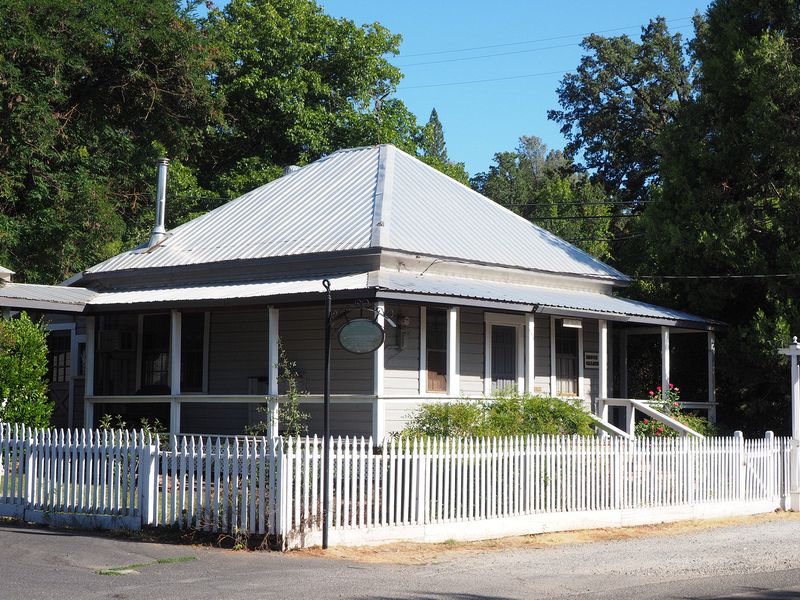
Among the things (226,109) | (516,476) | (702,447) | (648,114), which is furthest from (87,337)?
(648,114)

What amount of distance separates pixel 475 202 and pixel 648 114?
22097 mm

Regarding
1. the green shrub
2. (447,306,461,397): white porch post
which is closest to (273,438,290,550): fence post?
the green shrub

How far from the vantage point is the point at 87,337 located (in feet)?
72.9

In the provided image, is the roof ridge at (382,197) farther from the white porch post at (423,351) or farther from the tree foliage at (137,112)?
the tree foliage at (137,112)

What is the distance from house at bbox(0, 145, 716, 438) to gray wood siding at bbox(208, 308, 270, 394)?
0.09ft

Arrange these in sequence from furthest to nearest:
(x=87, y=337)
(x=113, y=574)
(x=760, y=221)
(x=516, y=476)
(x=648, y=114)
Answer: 1. (x=648, y=114)
2. (x=760, y=221)
3. (x=87, y=337)
4. (x=516, y=476)
5. (x=113, y=574)

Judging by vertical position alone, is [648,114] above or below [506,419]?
above

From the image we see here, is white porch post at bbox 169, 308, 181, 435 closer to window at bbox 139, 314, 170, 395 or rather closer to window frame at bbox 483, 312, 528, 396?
window at bbox 139, 314, 170, 395

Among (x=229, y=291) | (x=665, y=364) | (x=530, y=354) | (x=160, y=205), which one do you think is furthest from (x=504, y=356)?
(x=160, y=205)

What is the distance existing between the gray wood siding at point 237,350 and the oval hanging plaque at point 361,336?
6577 mm

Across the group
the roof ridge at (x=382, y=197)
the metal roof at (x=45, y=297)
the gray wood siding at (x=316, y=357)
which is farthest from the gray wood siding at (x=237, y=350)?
the roof ridge at (x=382, y=197)

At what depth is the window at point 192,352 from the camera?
22500 mm

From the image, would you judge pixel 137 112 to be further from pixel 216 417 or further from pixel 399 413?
pixel 399 413

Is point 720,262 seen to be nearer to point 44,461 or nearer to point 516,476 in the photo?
point 516,476
